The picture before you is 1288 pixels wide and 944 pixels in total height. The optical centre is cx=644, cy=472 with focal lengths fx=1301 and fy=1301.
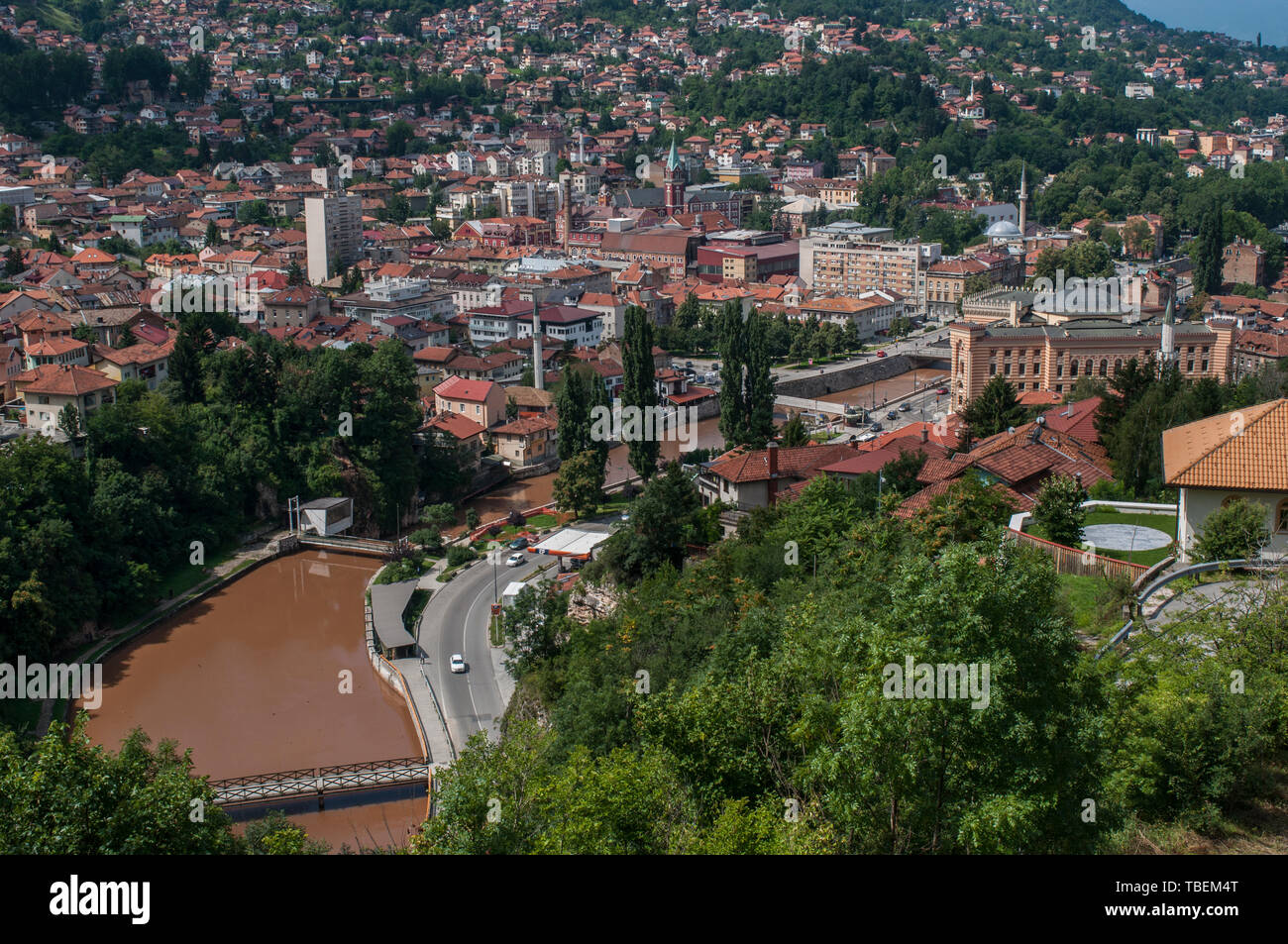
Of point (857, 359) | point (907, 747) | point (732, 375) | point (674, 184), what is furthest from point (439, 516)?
point (674, 184)

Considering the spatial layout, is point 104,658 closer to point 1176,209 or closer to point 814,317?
point 814,317

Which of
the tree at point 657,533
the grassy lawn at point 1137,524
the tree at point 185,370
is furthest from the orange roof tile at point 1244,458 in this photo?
the tree at point 185,370

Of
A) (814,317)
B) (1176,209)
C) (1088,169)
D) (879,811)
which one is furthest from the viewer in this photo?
(1088,169)

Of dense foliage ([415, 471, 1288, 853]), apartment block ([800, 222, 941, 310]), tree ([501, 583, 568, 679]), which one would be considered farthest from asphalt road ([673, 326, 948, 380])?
dense foliage ([415, 471, 1288, 853])

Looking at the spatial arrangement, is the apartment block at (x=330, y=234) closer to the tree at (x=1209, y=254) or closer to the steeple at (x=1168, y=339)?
the tree at (x=1209, y=254)

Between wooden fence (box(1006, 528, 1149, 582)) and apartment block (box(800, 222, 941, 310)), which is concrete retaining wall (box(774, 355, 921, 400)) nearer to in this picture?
apartment block (box(800, 222, 941, 310))

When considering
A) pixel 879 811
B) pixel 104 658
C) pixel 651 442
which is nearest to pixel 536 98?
pixel 651 442
